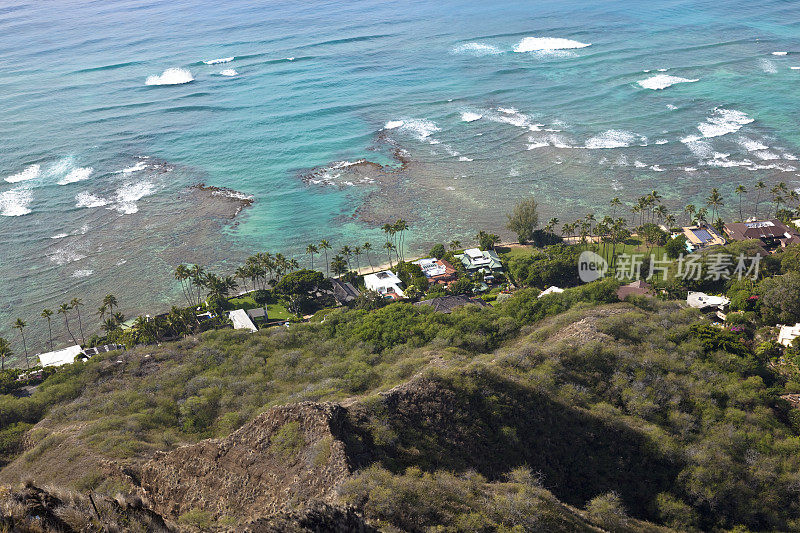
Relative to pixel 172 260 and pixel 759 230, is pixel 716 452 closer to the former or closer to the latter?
pixel 759 230

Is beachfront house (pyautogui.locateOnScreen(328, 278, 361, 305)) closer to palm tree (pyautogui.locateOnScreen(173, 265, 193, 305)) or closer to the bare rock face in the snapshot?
palm tree (pyautogui.locateOnScreen(173, 265, 193, 305))

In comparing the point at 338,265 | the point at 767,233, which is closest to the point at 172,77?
the point at 338,265

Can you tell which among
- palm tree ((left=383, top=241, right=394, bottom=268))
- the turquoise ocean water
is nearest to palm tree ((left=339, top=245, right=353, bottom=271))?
the turquoise ocean water

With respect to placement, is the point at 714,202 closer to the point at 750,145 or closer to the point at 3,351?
the point at 750,145

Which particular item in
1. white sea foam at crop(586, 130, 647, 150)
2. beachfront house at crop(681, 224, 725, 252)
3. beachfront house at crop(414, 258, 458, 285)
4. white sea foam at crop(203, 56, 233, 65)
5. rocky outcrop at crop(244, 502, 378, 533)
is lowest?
beachfront house at crop(414, 258, 458, 285)

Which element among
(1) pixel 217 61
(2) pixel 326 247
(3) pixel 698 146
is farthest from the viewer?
(1) pixel 217 61

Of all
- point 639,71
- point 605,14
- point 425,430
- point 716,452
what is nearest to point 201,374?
A: point 425,430

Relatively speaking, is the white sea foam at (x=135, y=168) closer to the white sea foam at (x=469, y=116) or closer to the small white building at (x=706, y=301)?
the white sea foam at (x=469, y=116)

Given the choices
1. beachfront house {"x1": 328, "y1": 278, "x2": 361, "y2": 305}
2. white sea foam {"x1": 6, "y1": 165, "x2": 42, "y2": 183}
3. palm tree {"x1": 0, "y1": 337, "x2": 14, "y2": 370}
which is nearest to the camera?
palm tree {"x1": 0, "y1": 337, "x2": 14, "y2": 370}
